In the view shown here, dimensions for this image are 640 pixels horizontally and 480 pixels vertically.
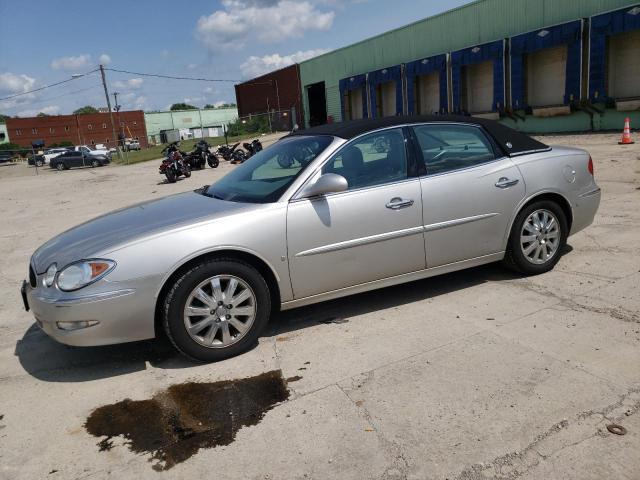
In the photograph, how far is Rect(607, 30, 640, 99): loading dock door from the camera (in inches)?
766

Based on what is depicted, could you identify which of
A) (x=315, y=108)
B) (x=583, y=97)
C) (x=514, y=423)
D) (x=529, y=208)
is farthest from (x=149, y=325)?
(x=315, y=108)

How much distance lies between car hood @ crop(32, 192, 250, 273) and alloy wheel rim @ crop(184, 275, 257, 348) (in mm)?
493

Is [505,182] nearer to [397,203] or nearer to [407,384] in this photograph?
[397,203]

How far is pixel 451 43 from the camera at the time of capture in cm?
2784

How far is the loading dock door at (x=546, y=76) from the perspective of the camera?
883 inches

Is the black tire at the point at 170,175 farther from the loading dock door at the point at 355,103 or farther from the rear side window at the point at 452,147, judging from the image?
the loading dock door at the point at 355,103

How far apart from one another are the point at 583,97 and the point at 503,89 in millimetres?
4493

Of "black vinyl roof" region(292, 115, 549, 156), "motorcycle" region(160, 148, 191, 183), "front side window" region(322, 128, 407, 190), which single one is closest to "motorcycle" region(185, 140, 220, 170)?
"motorcycle" region(160, 148, 191, 183)

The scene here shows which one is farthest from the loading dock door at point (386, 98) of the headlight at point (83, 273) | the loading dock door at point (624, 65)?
the headlight at point (83, 273)

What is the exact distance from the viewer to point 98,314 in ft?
11.5

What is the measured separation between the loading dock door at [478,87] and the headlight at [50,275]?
84.2ft

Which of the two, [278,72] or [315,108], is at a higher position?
[278,72]

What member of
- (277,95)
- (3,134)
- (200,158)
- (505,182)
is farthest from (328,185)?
(3,134)

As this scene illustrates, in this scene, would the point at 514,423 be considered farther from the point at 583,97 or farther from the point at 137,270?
the point at 583,97
